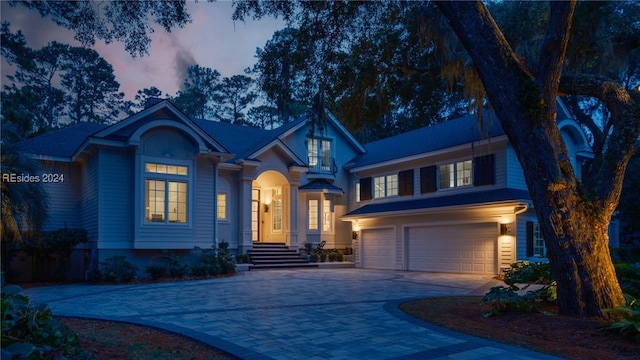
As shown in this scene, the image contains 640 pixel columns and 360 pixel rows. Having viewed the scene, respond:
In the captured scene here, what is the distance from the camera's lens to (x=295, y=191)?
21172 mm

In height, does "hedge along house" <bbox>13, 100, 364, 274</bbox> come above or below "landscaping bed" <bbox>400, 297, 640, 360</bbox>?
above

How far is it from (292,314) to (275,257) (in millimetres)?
11849

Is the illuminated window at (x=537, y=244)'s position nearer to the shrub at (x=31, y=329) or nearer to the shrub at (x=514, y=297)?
the shrub at (x=514, y=297)

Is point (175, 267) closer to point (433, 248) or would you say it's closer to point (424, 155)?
point (433, 248)

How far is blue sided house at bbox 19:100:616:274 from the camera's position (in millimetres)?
15609

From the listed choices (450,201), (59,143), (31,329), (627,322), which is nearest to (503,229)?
(450,201)

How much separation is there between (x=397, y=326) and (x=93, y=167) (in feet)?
40.4

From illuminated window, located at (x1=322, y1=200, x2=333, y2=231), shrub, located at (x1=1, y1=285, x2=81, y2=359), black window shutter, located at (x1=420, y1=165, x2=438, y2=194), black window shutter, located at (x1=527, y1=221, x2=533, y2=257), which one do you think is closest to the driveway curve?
shrub, located at (x1=1, y1=285, x2=81, y2=359)

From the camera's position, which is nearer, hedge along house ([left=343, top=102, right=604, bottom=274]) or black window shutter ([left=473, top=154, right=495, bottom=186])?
hedge along house ([left=343, top=102, right=604, bottom=274])

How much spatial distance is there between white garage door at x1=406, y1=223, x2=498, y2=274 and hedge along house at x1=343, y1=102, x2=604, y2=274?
0.03 m

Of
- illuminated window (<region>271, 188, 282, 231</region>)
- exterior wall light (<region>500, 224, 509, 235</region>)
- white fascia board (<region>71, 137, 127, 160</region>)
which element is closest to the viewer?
white fascia board (<region>71, 137, 127, 160</region>)

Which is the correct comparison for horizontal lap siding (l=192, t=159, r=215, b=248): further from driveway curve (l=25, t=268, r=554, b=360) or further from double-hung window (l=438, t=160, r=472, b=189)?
double-hung window (l=438, t=160, r=472, b=189)

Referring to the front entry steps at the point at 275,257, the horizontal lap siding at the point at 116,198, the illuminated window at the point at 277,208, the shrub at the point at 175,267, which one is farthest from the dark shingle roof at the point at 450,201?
the horizontal lap siding at the point at 116,198

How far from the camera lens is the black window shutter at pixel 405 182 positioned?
2027 centimetres
